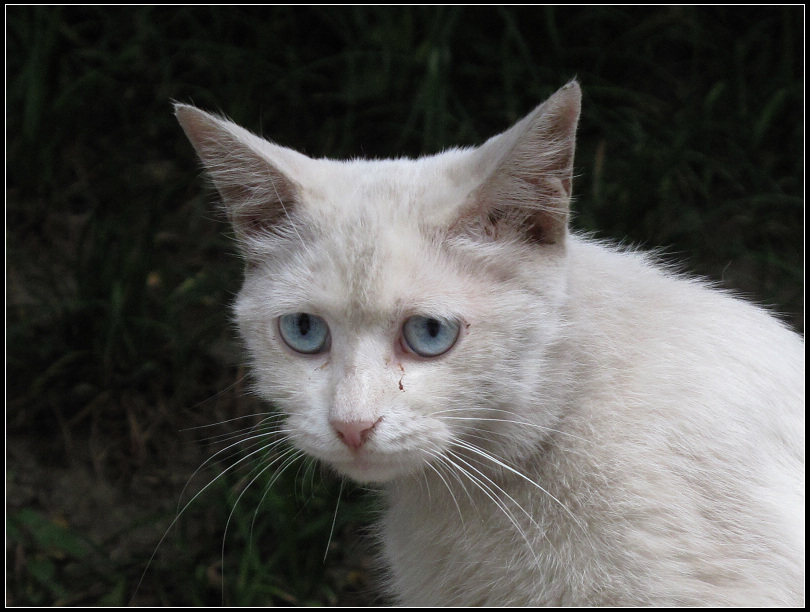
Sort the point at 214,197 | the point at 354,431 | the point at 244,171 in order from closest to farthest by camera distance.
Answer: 1. the point at 354,431
2. the point at 244,171
3. the point at 214,197

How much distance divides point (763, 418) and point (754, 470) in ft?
0.38

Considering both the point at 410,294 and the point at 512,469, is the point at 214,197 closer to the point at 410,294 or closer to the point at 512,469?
the point at 410,294

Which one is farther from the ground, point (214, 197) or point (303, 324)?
point (214, 197)

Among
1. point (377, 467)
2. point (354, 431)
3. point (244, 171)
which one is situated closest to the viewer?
point (354, 431)

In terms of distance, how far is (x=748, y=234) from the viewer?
138 inches

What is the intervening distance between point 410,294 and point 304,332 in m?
0.26

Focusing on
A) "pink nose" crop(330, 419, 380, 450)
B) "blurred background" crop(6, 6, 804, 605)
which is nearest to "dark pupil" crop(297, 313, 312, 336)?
"pink nose" crop(330, 419, 380, 450)

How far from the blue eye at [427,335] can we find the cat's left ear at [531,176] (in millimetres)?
217

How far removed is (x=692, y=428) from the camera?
1.70 meters

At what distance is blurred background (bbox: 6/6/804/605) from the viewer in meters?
2.99

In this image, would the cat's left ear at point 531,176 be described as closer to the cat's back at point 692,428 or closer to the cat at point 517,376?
the cat at point 517,376

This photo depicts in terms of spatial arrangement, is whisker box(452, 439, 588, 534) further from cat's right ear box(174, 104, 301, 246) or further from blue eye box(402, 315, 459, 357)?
cat's right ear box(174, 104, 301, 246)

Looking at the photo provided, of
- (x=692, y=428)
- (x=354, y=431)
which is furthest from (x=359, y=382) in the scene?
(x=692, y=428)

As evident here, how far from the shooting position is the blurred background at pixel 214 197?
2.99m
